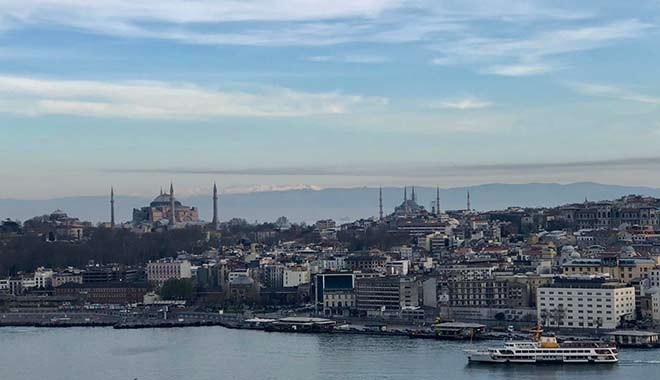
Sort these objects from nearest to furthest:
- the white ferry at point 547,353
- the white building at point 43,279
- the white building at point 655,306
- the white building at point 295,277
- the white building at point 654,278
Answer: the white ferry at point 547,353 → the white building at point 655,306 → the white building at point 654,278 → the white building at point 295,277 → the white building at point 43,279

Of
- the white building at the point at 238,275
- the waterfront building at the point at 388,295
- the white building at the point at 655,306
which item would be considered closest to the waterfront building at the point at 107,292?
the white building at the point at 238,275

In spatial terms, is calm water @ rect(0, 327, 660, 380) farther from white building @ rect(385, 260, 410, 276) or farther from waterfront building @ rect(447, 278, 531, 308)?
white building @ rect(385, 260, 410, 276)

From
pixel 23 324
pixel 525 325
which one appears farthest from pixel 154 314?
pixel 525 325

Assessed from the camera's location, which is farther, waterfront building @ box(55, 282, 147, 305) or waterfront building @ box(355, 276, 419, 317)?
waterfront building @ box(55, 282, 147, 305)

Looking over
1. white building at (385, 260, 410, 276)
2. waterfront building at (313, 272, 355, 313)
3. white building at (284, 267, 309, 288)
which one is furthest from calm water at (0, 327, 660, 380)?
white building at (284, 267, 309, 288)

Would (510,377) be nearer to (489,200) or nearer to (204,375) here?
(204,375)

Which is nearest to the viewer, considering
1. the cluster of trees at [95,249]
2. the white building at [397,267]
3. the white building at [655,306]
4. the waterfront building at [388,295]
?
the white building at [655,306]

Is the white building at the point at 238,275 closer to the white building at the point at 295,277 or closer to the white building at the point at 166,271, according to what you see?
the white building at the point at 295,277
